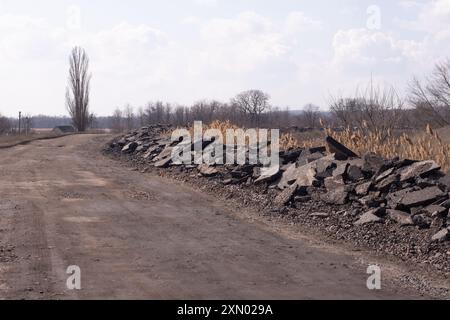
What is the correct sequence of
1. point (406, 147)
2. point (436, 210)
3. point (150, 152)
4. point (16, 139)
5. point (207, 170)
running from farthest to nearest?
point (16, 139)
point (150, 152)
point (207, 170)
point (406, 147)
point (436, 210)

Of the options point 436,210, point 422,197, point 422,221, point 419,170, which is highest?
point 419,170

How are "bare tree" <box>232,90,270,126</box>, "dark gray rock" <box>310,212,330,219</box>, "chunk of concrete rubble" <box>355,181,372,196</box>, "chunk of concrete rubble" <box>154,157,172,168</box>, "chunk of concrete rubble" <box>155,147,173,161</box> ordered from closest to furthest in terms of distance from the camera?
"dark gray rock" <box>310,212,330,219</box>, "chunk of concrete rubble" <box>355,181,372,196</box>, "chunk of concrete rubble" <box>154,157,172,168</box>, "chunk of concrete rubble" <box>155,147,173,161</box>, "bare tree" <box>232,90,270,126</box>

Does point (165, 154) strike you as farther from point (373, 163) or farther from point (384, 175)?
point (384, 175)

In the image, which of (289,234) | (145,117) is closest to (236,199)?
(289,234)

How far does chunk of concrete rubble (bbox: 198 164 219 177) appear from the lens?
1328 centimetres

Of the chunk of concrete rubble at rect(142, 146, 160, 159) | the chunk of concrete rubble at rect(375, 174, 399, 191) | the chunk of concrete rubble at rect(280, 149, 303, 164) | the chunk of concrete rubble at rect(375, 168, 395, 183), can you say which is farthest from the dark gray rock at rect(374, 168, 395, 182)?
the chunk of concrete rubble at rect(142, 146, 160, 159)

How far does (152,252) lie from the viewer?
275 inches

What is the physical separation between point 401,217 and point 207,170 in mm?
6246

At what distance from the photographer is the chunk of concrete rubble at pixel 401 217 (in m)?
7.83

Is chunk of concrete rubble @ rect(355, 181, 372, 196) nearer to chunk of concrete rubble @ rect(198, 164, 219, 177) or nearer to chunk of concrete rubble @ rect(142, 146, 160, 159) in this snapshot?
chunk of concrete rubble @ rect(198, 164, 219, 177)

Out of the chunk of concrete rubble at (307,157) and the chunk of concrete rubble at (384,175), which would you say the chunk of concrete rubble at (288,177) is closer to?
the chunk of concrete rubble at (307,157)

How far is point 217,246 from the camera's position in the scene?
24.3 feet

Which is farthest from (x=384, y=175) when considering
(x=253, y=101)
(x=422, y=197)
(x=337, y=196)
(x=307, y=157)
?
(x=253, y=101)

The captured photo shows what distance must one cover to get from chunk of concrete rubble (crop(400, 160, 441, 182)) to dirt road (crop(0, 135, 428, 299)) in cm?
246
